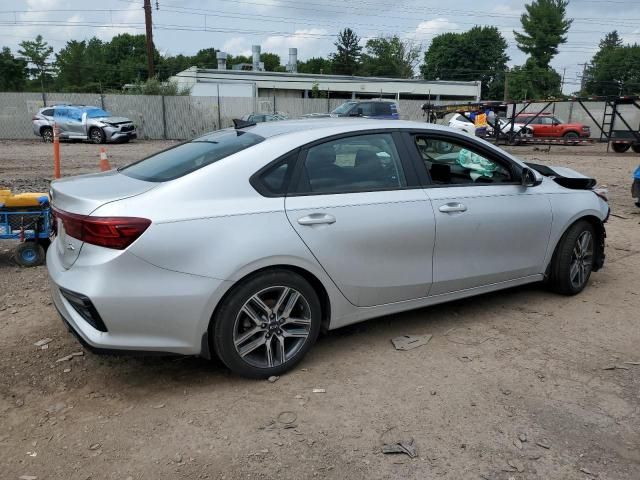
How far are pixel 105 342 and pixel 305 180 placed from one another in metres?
1.51

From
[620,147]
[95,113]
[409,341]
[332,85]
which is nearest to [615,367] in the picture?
[409,341]

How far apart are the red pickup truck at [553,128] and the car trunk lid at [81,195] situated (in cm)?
2619

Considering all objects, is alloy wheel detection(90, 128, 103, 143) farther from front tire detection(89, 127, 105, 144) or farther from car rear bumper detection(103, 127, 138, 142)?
car rear bumper detection(103, 127, 138, 142)

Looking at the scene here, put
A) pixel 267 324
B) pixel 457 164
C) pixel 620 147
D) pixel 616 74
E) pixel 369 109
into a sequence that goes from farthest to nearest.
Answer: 1. pixel 616 74
2. pixel 620 147
3. pixel 369 109
4. pixel 457 164
5. pixel 267 324

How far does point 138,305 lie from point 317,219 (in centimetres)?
116

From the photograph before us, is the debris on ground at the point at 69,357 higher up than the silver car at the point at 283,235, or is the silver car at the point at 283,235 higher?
the silver car at the point at 283,235

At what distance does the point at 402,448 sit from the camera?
9.27 feet

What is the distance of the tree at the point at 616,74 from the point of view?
86.9m

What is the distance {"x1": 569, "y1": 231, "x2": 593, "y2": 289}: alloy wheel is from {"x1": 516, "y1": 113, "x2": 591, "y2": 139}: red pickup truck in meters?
23.5

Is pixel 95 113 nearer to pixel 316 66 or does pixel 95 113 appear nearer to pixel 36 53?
pixel 36 53

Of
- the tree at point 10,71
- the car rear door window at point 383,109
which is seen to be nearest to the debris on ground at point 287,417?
the car rear door window at point 383,109

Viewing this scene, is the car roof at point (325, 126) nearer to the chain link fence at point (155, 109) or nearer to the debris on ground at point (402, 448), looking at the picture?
the debris on ground at point (402, 448)

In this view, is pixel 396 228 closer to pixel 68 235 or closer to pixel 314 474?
pixel 314 474

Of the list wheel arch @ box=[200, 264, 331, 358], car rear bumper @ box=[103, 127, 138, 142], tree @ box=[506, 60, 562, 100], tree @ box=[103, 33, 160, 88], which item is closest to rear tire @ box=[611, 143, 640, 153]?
car rear bumper @ box=[103, 127, 138, 142]
